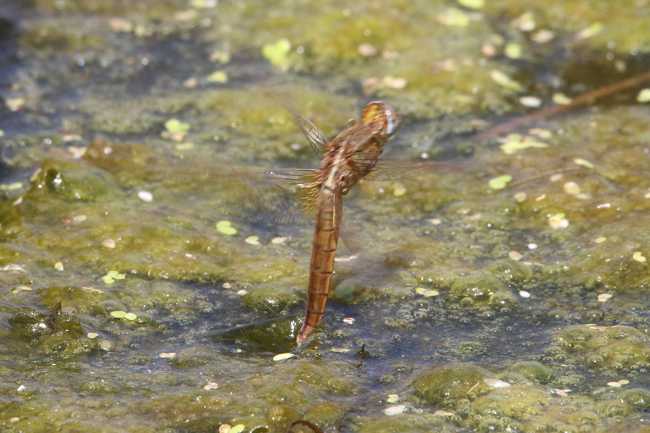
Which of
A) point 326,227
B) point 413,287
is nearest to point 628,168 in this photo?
point 413,287

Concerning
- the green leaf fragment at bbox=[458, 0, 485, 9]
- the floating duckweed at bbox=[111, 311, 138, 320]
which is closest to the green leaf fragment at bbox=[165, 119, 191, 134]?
the floating duckweed at bbox=[111, 311, 138, 320]

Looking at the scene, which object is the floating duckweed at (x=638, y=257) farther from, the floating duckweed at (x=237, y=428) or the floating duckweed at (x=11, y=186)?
the floating duckweed at (x=11, y=186)

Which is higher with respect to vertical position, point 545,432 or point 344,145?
point 344,145

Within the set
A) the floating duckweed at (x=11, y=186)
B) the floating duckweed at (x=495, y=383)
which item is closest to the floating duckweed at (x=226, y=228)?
the floating duckweed at (x=11, y=186)

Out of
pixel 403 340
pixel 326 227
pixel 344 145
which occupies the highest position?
pixel 344 145

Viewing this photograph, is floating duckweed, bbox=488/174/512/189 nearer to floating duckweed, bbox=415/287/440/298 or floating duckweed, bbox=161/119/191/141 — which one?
floating duckweed, bbox=415/287/440/298

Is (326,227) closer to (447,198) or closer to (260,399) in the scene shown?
(260,399)

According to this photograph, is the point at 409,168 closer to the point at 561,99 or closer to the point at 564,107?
the point at 564,107

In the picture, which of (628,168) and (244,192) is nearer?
(244,192)
